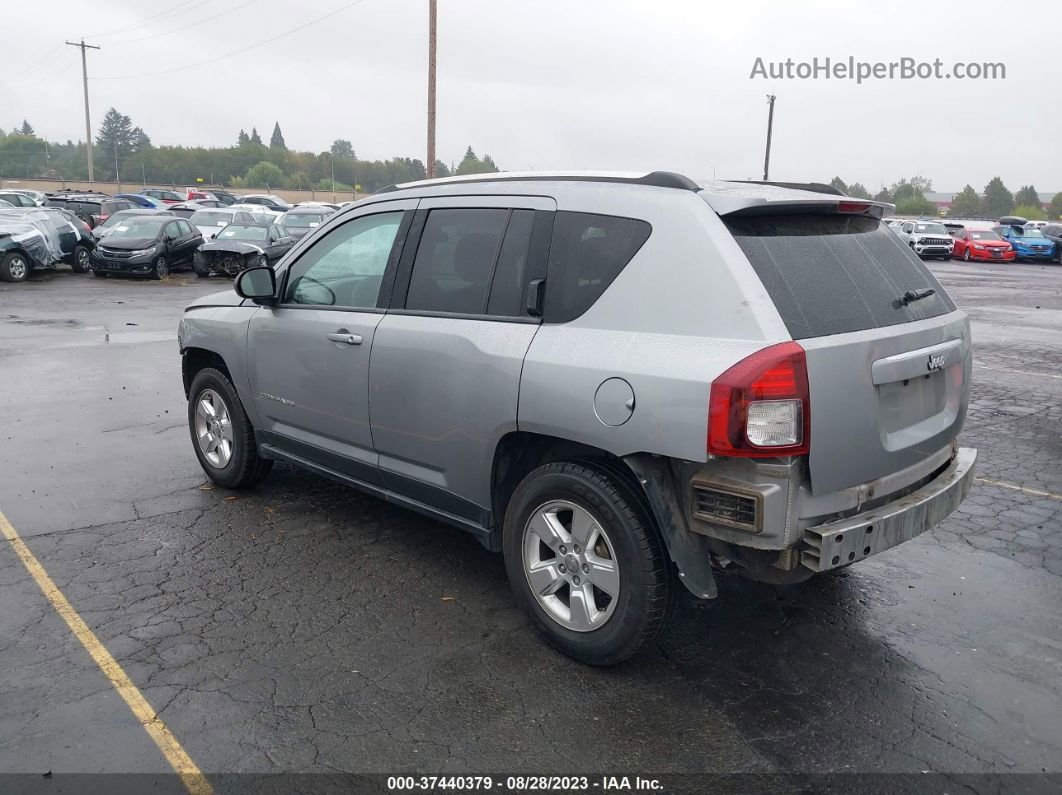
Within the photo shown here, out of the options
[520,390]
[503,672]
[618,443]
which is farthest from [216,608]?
[618,443]

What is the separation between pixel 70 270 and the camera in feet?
78.2

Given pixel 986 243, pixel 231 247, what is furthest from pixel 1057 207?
pixel 231 247

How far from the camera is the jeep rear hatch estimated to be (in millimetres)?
3232

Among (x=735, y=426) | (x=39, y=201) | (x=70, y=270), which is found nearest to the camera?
(x=735, y=426)

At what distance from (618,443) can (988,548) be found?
2.89 metres

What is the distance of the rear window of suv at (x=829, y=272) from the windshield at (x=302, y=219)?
72.0 ft

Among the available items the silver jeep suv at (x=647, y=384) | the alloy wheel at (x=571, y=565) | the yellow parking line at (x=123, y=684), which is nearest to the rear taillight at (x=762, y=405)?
the silver jeep suv at (x=647, y=384)

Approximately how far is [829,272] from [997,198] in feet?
388

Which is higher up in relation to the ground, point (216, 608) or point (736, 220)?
point (736, 220)

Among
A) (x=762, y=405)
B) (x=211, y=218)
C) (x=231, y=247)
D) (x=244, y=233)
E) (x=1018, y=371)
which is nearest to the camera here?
(x=762, y=405)

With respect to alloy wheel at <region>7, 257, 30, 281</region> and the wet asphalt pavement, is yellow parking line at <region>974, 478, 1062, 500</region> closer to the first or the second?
the wet asphalt pavement

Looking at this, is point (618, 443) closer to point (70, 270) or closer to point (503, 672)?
point (503, 672)

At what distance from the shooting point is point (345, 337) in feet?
15.2

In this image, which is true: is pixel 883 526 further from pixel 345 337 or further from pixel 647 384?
pixel 345 337
